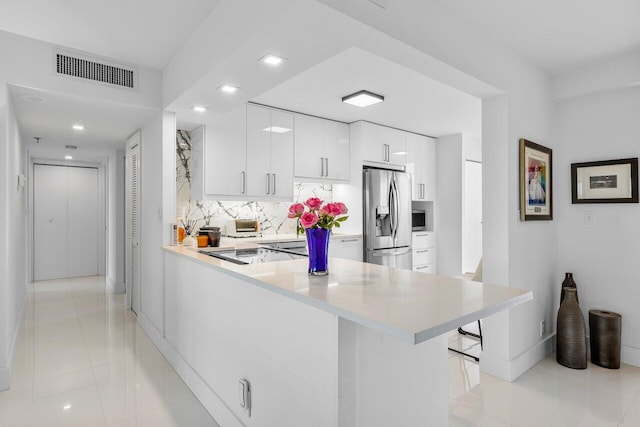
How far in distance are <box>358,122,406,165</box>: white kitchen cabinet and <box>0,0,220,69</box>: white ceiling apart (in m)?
2.55

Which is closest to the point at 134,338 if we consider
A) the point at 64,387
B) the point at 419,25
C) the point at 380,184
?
the point at 64,387

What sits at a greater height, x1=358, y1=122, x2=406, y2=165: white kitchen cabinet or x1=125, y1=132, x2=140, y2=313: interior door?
x1=358, y1=122, x2=406, y2=165: white kitchen cabinet

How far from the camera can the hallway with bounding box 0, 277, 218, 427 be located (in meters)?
2.16

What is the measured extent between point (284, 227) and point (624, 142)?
3.53 m

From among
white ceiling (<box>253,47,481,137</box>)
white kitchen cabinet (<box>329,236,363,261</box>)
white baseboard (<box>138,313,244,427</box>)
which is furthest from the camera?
white kitchen cabinet (<box>329,236,363,261</box>)

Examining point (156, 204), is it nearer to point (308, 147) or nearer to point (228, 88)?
point (228, 88)

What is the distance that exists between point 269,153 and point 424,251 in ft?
9.34

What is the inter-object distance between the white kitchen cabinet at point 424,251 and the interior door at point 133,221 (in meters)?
3.61

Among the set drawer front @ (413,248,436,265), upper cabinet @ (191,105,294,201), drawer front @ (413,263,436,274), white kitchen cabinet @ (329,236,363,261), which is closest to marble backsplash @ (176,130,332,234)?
upper cabinet @ (191,105,294,201)

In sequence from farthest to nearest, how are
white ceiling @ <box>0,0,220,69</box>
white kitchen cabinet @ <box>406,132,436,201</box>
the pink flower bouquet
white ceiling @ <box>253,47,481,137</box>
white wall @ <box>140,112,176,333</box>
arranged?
1. white kitchen cabinet @ <box>406,132,436,201</box>
2. white wall @ <box>140,112,176,333</box>
3. white ceiling @ <box>253,47,481,137</box>
4. white ceiling @ <box>0,0,220,69</box>
5. the pink flower bouquet

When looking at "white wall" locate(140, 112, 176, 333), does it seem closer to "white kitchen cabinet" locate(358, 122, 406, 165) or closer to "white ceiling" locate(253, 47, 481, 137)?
"white ceiling" locate(253, 47, 481, 137)

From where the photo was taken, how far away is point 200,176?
3707 mm

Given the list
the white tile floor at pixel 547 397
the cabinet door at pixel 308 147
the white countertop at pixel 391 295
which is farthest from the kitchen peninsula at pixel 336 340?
the cabinet door at pixel 308 147

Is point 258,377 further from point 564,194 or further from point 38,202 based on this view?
point 38,202
